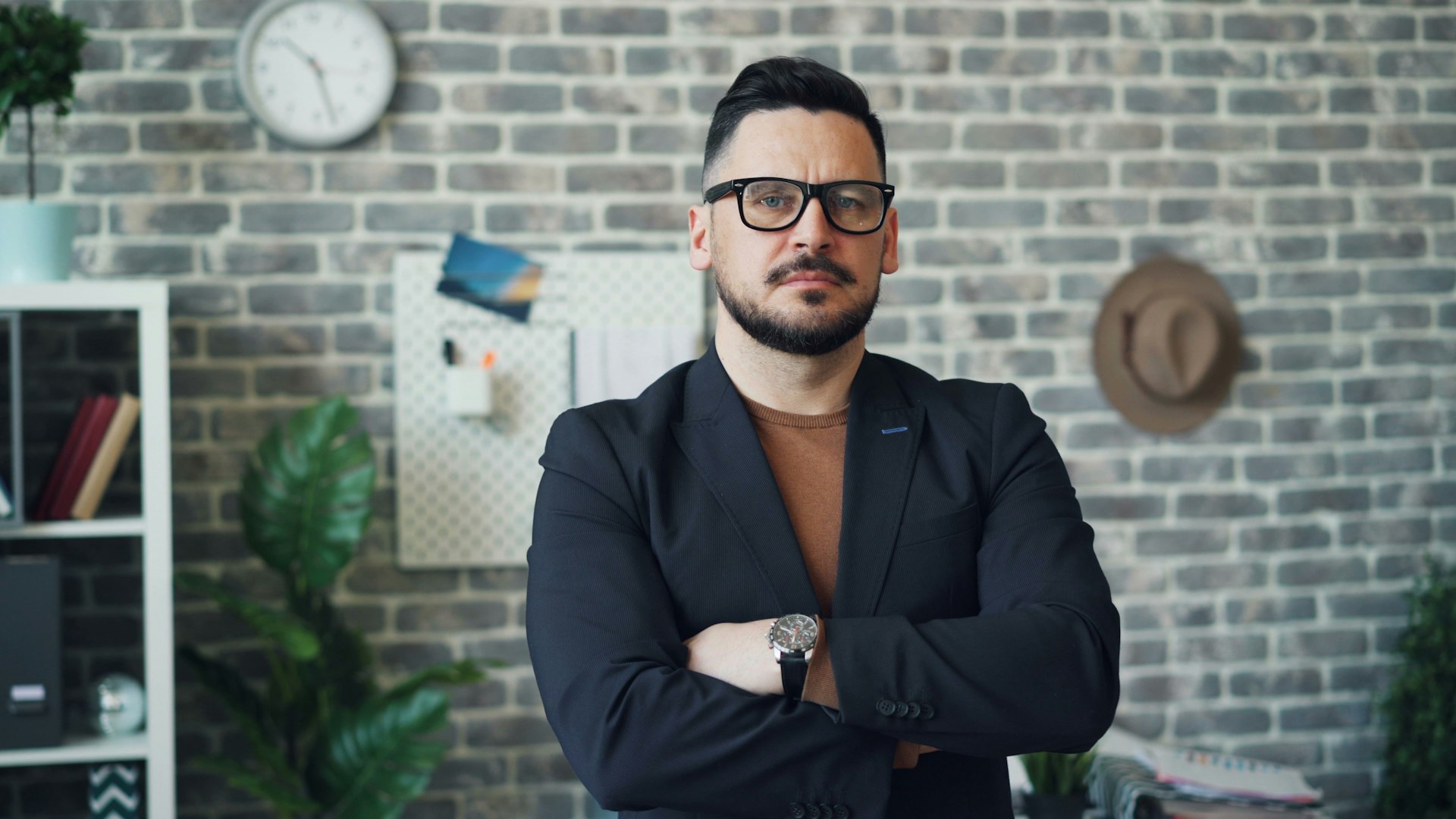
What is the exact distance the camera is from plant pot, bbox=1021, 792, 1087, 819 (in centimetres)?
202

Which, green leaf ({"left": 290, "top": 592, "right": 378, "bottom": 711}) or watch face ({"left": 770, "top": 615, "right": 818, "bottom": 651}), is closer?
watch face ({"left": 770, "top": 615, "right": 818, "bottom": 651})

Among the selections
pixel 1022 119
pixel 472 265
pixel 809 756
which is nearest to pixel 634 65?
pixel 472 265

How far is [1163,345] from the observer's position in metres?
2.83

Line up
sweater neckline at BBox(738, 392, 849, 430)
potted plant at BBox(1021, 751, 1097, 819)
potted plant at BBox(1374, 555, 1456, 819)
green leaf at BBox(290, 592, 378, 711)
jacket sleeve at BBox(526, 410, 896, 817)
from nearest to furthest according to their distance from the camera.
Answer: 1. jacket sleeve at BBox(526, 410, 896, 817)
2. sweater neckline at BBox(738, 392, 849, 430)
3. potted plant at BBox(1021, 751, 1097, 819)
4. green leaf at BBox(290, 592, 378, 711)
5. potted plant at BBox(1374, 555, 1456, 819)

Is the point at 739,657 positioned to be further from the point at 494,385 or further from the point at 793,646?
the point at 494,385

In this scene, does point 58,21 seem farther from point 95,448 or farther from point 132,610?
point 132,610

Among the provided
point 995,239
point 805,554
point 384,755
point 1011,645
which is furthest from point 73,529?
point 995,239

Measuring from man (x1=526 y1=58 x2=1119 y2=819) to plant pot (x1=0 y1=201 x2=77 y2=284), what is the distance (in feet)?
4.56

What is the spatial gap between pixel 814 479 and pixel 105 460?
1.60 meters

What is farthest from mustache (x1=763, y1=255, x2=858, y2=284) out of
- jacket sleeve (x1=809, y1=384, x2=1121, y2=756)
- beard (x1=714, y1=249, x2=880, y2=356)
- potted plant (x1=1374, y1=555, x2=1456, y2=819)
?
potted plant (x1=1374, y1=555, x2=1456, y2=819)

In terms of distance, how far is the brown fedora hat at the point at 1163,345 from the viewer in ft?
9.37

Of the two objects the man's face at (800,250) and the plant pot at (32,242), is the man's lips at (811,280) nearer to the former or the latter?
the man's face at (800,250)

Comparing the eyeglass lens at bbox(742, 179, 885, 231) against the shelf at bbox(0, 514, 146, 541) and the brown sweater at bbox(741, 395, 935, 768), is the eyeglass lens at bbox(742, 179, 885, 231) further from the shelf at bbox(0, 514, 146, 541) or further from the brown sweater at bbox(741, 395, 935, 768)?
the shelf at bbox(0, 514, 146, 541)

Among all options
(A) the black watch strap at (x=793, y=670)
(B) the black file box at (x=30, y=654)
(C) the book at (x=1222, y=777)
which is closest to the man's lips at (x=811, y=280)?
(A) the black watch strap at (x=793, y=670)
